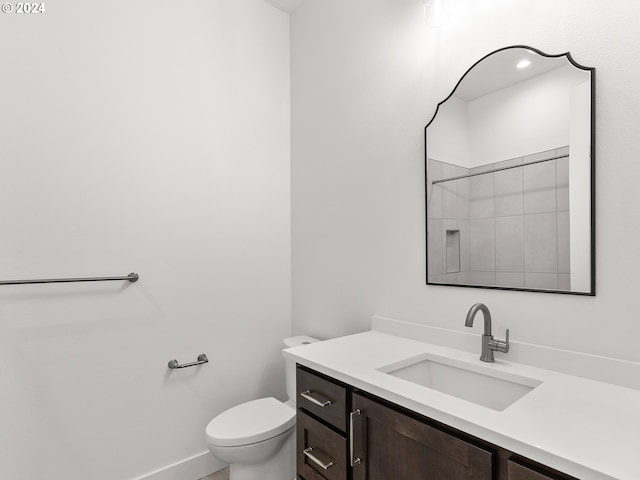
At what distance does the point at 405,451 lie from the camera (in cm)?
96

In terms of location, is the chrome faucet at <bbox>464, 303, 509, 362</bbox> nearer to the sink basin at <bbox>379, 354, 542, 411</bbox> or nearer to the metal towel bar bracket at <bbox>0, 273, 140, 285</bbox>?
the sink basin at <bbox>379, 354, 542, 411</bbox>

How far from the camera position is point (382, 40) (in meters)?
1.73

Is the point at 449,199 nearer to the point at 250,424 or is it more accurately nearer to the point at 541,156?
the point at 541,156

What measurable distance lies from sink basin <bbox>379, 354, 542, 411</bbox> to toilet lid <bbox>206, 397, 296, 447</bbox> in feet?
2.47

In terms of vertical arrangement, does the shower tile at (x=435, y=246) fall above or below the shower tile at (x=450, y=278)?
above

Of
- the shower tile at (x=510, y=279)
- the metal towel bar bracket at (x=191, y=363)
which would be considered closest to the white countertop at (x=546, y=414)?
the shower tile at (x=510, y=279)

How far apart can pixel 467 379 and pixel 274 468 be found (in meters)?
1.09

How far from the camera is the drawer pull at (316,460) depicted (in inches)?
47.5

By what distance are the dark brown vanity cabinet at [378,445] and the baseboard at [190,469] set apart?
2.87 ft

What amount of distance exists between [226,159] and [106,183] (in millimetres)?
666

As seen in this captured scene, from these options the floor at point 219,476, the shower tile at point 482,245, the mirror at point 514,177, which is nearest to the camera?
the mirror at point 514,177

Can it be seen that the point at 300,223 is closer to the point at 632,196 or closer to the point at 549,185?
the point at 549,185

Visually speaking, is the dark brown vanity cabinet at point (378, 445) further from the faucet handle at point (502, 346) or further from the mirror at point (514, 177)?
the mirror at point (514, 177)

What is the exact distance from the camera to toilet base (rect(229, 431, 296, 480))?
1.65 meters
